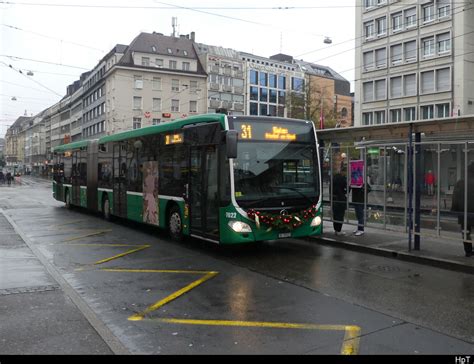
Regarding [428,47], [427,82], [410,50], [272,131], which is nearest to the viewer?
[272,131]

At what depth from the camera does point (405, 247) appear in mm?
10023

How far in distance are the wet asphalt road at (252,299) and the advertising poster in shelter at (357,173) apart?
5.87 ft

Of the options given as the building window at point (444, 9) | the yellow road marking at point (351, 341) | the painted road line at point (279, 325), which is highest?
the building window at point (444, 9)

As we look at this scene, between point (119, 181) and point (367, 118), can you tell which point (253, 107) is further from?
point (119, 181)

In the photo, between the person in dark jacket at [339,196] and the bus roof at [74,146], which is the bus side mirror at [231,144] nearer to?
the person in dark jacket at [339,196]

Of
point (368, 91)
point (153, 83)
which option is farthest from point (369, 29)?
point (153, 83)

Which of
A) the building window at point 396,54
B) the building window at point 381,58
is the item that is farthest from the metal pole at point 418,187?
the building window at point 381,58

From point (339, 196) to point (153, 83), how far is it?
6626 centimetres

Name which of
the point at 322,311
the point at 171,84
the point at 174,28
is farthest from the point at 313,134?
the point at 174,28

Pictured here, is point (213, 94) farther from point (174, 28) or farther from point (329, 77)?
point (329, 77)

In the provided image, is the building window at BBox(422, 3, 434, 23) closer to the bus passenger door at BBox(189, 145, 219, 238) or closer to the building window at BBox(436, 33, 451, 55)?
the building window at BBox(436, 33, 451, 55)

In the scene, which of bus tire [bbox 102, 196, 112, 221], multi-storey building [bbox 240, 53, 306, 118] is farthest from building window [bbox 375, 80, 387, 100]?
bus tire [bbox 102, 196, 112, 221]

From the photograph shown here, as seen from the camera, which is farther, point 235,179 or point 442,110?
point 442,110

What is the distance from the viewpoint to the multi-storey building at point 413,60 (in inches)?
1762
